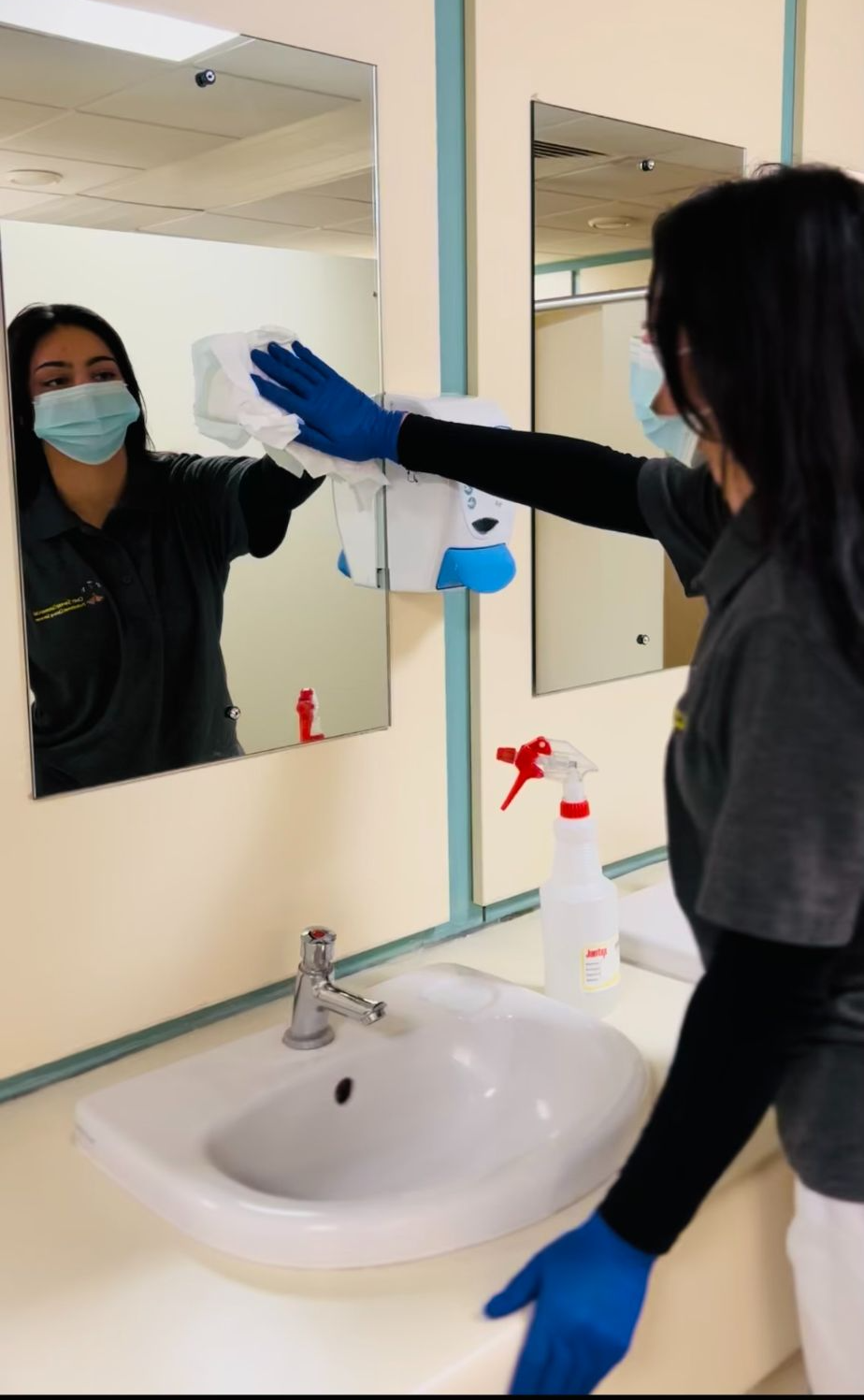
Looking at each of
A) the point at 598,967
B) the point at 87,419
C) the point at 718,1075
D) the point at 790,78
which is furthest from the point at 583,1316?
the point at 790,78

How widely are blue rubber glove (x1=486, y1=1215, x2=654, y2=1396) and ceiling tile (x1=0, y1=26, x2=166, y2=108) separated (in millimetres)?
1000

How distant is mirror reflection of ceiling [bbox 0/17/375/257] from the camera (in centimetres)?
103

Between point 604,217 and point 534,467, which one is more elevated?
point 604,217

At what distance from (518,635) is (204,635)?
44 centimetres

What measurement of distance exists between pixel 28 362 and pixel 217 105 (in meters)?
0.32

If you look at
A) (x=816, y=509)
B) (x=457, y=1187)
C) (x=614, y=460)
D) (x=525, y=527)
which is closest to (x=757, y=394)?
(x=816, y=509)

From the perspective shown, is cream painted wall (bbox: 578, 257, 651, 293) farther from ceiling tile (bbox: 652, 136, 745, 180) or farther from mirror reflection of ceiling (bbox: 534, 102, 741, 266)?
ceiling tile (bbox: 652, 136, 745, 180)

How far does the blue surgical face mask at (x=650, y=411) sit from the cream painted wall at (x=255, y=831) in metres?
0.30

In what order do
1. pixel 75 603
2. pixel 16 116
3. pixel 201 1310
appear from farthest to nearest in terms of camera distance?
pixel 75 603
pixel 16 116
pixel 201 1310

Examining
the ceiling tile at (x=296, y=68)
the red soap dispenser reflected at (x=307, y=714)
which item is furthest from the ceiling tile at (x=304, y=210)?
the red soap dispenser reflected at (x=307, y=714)

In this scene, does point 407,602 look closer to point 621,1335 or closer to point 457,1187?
point 457,1187

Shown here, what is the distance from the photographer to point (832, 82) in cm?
187

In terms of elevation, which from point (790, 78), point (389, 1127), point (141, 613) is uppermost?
point (790, 78)

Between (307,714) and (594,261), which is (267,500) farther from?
(594,261)
